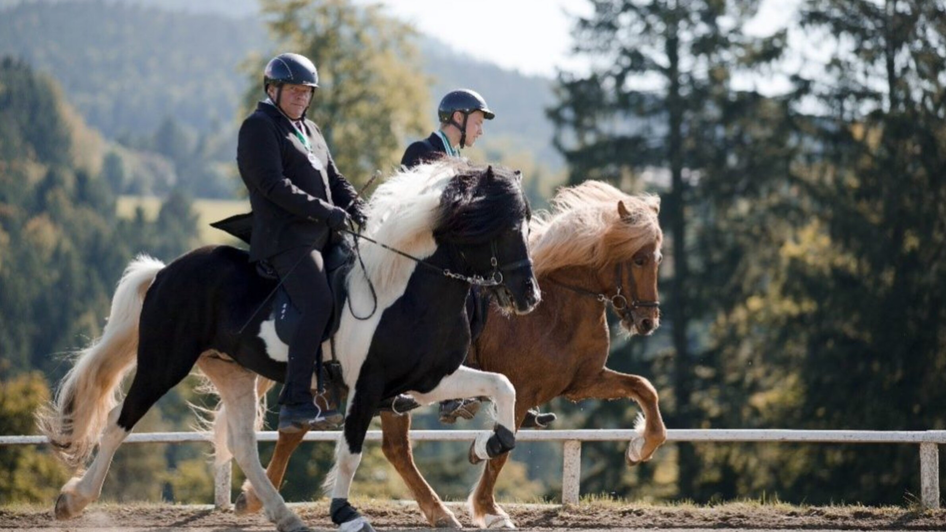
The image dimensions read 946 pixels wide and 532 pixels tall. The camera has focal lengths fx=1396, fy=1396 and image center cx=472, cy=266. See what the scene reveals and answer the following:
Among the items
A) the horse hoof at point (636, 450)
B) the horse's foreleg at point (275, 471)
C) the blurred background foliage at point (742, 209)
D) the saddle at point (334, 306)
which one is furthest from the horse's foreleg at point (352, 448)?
the blurred background foliage at point (742, 209)

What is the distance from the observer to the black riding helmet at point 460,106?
35.3ft

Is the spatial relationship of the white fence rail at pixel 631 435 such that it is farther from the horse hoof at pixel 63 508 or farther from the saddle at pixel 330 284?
the saddle at pixel 330 284

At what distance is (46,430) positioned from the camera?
10.0m

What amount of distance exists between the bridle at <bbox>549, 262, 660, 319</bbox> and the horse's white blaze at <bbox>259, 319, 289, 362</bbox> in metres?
2.62

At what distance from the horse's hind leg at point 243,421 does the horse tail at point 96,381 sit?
23.8 inches

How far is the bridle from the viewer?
10.9m

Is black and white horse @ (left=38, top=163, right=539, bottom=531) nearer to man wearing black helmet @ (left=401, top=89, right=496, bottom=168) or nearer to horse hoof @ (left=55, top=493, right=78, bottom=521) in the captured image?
horse hoof @ (left=55, top=493, right=78, bottom=521)

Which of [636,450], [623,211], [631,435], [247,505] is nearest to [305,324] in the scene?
[247,505]

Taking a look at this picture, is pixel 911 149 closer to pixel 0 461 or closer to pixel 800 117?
pixel 800 117

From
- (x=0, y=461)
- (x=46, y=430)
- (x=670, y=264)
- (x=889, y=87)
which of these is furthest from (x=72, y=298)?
(x=46, y=430)

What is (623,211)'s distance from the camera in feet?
36.0

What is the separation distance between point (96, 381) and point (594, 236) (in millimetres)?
3921

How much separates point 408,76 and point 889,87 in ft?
47.9

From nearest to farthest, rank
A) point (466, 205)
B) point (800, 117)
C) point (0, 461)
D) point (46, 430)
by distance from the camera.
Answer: point (466, 205) → point (46, 430) → point (800, 117) → point (0, 461)
